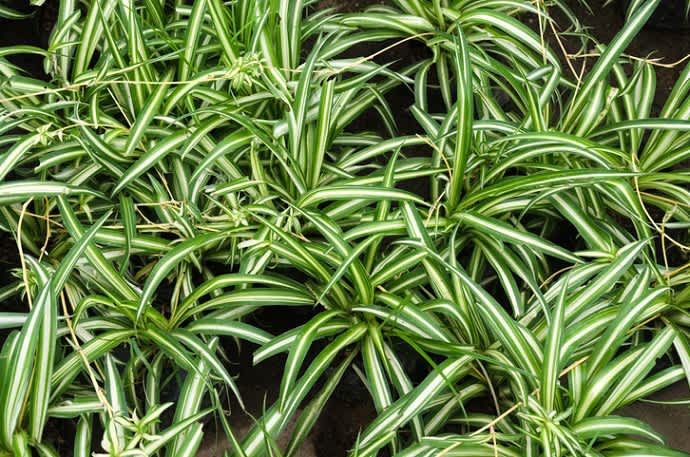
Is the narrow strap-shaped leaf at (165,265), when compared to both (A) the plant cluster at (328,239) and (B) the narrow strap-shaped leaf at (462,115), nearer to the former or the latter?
(A) the plant cluster at (328,239)

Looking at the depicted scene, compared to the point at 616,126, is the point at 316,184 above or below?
below

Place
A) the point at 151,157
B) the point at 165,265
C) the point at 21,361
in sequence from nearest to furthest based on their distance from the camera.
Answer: the point at 21,361 → the point at 165,265 → the point at 151,157

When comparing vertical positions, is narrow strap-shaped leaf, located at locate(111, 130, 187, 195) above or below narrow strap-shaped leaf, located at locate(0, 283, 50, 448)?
above

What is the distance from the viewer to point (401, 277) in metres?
1.22

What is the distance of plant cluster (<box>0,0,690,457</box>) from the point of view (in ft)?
3.35

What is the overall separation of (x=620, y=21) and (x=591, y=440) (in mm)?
1506

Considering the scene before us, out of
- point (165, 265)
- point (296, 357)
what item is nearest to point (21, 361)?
point (165, 265)

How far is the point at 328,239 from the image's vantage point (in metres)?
1.09

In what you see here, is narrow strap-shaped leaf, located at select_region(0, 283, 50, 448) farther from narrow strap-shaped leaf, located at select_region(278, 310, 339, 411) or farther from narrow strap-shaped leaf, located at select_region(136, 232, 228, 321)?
narrow strap-shaped leaf, located at select_region(278, 310, 339, 411)

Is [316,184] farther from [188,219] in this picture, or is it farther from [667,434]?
[667,434]

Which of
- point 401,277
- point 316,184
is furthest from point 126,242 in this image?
point 401,277

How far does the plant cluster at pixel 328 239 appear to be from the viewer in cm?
102

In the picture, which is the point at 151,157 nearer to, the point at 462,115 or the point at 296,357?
the point at 296,357

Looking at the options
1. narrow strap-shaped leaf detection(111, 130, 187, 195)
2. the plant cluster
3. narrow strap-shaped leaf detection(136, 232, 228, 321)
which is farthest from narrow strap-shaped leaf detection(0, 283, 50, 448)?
narrow strap-shaped leaf detection(111, 130, 187, 195)
